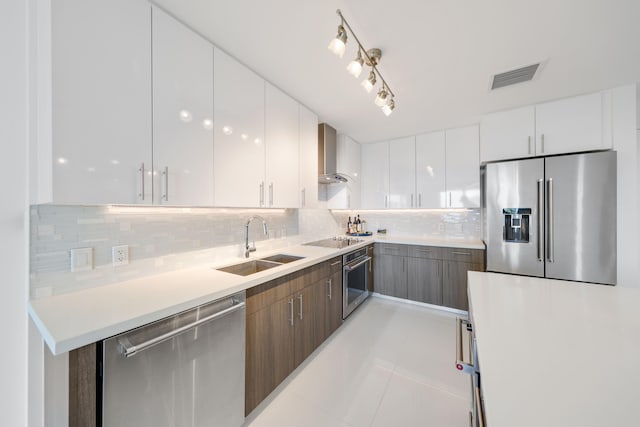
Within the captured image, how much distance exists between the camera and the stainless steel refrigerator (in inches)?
82.2

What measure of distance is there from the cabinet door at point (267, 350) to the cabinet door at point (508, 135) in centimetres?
269

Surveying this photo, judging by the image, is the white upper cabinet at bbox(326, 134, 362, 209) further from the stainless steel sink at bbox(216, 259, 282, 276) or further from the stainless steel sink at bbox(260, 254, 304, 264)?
the stainless steel sink at bbox(216, 259, 282, 276)

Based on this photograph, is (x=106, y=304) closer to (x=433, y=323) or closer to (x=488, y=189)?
(x=433, y=323)

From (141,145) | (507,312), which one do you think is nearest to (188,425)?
(141,145)

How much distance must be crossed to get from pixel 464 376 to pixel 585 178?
209 centimetres

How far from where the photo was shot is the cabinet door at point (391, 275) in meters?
3.20

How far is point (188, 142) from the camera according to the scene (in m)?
1.36

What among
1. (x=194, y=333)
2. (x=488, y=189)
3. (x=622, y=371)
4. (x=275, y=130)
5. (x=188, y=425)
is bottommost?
(x=188, y=425)

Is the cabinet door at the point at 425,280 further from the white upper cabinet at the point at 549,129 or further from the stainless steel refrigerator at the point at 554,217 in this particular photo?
the white upper cabinet at the point at 549,129

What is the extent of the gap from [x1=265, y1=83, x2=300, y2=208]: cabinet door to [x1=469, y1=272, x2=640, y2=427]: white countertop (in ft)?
5.05

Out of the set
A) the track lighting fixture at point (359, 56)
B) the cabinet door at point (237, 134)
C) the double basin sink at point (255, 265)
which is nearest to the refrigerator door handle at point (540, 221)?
the track lighting fixture at point (359, 56)

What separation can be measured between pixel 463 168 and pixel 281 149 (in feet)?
7.89

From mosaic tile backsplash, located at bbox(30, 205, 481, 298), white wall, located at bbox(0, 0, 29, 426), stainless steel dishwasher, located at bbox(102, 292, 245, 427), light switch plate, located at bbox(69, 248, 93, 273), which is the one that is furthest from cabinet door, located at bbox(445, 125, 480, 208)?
white wall, located at bbox(0, 0, 29, 426)

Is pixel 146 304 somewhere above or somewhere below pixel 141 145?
below
